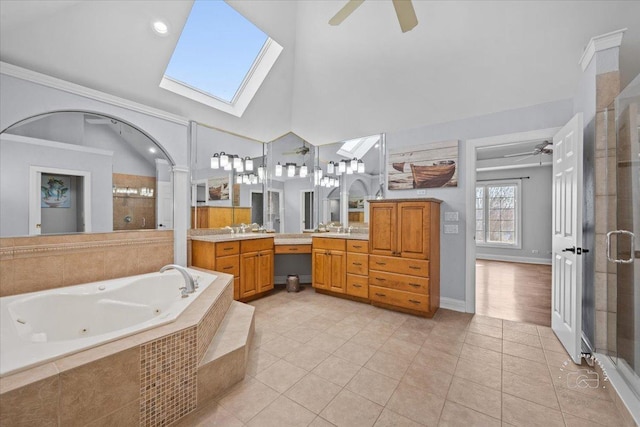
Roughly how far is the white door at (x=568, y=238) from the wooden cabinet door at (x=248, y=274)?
134 inches

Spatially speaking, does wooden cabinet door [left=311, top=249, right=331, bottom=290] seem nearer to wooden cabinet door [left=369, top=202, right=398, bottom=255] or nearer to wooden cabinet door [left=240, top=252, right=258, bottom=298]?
wooden cabinet door [left=369, top=202, right=398, bottom=255]

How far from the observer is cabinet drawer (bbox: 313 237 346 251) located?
12.3ft

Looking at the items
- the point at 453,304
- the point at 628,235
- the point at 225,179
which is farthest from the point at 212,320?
the point at 628,235

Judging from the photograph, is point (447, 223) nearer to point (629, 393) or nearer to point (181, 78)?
point (629, 393)

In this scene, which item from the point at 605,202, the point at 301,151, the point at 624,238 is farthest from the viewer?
the point at 301,151

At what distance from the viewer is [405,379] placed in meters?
1.97

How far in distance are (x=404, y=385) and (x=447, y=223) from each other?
223cm

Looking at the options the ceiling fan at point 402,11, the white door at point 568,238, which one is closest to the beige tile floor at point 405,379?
the white door at point 568,238

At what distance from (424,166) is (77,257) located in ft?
13.7

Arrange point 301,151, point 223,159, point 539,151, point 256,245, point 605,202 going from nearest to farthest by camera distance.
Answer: point 605,202 → point 256,245 → point 223,159 → point 301,151 → point 539,151

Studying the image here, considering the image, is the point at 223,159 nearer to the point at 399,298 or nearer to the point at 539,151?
the point at 399,298

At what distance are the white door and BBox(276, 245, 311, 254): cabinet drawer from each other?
118 inches

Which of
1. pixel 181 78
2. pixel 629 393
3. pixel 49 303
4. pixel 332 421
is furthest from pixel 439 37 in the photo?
pixel 49 303

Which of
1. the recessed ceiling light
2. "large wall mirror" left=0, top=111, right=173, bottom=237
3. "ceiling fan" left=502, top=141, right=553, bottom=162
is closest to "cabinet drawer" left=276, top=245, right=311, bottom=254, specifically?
"large wall mirror" left=0, top=111, right=173, bottom=237
